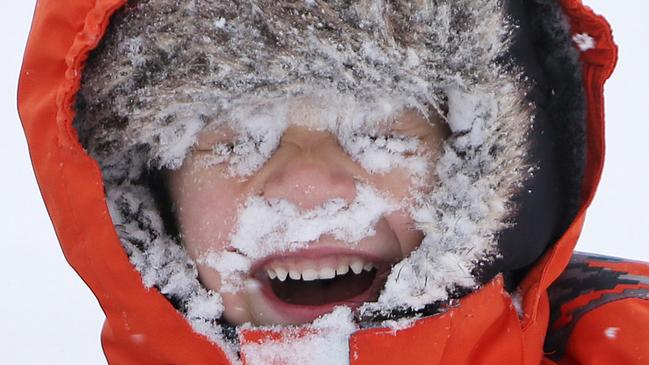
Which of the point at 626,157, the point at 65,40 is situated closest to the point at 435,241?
the point at 65,40

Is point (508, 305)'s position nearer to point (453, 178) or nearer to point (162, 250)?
point (453, 178)

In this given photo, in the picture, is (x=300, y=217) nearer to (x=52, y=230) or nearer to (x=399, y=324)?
(x=399, y=324)

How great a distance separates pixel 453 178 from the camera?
104 centimetres

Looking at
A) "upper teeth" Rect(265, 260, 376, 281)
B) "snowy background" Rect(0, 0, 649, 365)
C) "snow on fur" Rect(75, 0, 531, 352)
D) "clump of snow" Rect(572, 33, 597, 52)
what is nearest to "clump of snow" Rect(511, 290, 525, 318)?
"snow on fur" Rect(75, 0, 531, 352)

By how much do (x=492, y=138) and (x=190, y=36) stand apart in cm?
41

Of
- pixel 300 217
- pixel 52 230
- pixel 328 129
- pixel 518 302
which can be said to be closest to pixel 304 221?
pixel 300 217

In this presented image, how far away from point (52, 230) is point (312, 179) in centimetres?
272

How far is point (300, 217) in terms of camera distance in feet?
3.37

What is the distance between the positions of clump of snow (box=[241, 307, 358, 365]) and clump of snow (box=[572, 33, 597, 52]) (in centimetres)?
52

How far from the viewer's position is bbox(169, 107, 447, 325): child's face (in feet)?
3.35

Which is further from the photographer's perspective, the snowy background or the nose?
the snowy background

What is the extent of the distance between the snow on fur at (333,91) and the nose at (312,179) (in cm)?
3

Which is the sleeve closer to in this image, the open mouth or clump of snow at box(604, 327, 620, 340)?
clump of snow at box(604, 327, 620, 340)

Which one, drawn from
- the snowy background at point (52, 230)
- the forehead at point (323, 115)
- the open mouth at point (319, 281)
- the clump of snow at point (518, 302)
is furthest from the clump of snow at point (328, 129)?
the snowy background at point (52, 230)
